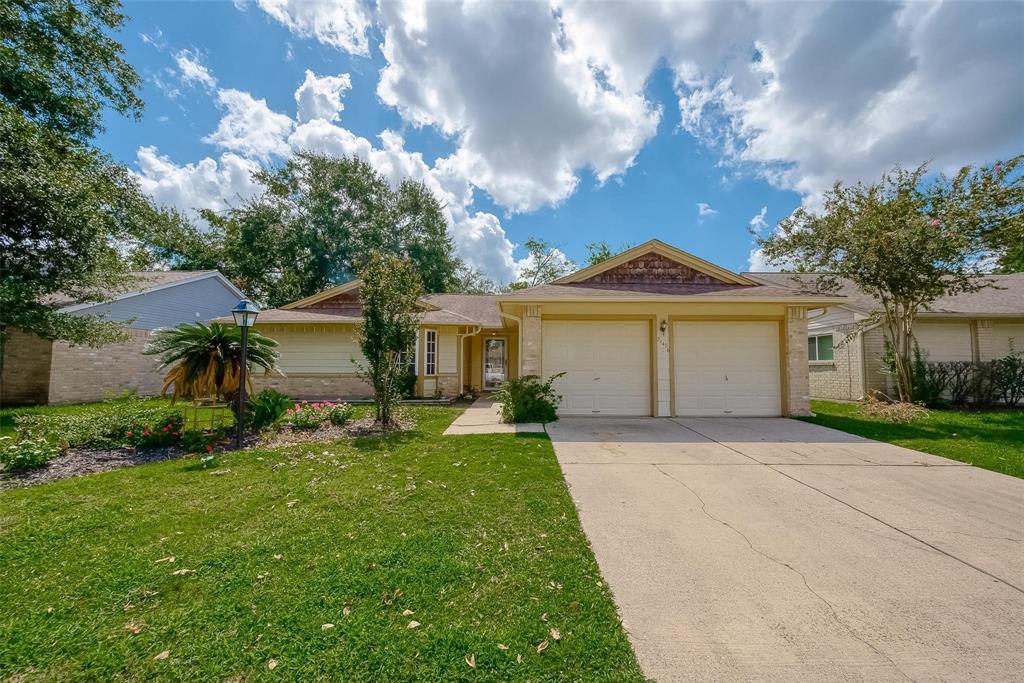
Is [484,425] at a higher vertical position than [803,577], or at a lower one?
higher

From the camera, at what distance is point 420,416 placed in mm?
9492

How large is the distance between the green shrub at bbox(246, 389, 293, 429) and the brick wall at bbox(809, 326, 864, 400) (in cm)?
1558

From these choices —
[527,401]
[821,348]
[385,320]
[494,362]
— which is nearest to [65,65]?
[385,320]

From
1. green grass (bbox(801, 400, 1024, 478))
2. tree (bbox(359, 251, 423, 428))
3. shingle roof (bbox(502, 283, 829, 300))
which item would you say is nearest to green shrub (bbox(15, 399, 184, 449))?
tree (bbox(359, 251, 423, 428))

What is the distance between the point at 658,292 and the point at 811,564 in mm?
7175

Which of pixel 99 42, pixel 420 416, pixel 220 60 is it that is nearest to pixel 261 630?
pixel 420 416

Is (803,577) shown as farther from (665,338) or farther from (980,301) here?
(980,301)

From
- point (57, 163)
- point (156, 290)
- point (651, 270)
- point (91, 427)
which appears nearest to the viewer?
point (91, 427)

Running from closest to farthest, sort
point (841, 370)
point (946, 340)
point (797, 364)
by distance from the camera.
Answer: point (797, 364) → point (946, 340) → point (841, 370)

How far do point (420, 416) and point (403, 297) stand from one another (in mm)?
3201

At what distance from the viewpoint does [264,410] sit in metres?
7.41

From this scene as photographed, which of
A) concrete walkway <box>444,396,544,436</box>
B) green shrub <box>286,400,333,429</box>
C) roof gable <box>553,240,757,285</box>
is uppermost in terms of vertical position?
roof gable <box>553,240,757,285</box>

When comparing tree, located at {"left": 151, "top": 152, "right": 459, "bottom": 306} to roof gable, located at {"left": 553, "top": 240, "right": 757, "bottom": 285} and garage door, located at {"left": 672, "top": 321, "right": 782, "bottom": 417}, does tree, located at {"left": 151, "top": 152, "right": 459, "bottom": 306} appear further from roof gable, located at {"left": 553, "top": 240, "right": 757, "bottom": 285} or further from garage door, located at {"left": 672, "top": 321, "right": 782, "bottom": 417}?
garage door, located at {"left": 672, "top": 321, "right": 782, "bottom": 417}

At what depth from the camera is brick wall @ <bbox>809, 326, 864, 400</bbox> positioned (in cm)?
1238
